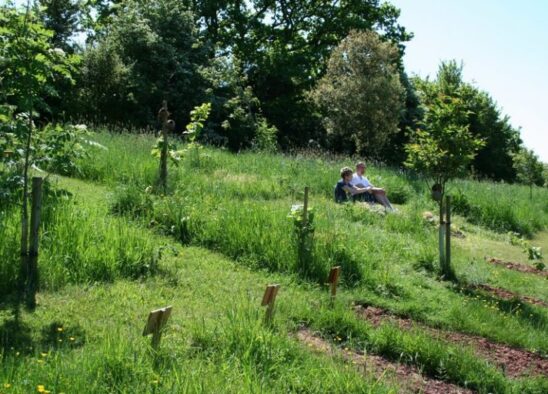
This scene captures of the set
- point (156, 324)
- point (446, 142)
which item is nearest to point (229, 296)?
point (156, 324)

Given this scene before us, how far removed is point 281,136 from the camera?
87.8ft

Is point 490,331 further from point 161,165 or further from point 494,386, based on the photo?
point 161,165

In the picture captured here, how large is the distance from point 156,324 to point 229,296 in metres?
1.89

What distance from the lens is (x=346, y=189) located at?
39.5 feet

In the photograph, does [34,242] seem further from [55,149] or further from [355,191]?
[355,191]

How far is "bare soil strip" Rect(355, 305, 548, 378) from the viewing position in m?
5.50

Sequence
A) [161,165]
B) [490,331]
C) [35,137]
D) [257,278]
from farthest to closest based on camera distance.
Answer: [161,165], [257,278], [490,331], [35,137]

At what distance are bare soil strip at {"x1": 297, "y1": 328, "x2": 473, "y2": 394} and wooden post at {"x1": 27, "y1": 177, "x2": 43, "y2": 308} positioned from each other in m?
2.33

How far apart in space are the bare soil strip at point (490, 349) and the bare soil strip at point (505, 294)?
71.2 inches

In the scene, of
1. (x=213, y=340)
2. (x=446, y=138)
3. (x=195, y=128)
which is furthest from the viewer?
(x=195, y=128)

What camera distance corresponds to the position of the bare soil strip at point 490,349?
5.50m

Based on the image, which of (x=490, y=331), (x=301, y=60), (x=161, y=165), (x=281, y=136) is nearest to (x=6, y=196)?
(x=161, y=165)

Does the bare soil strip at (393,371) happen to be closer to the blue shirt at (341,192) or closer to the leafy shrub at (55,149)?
the leafy shrub at (55,149)

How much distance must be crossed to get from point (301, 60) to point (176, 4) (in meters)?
7.44
